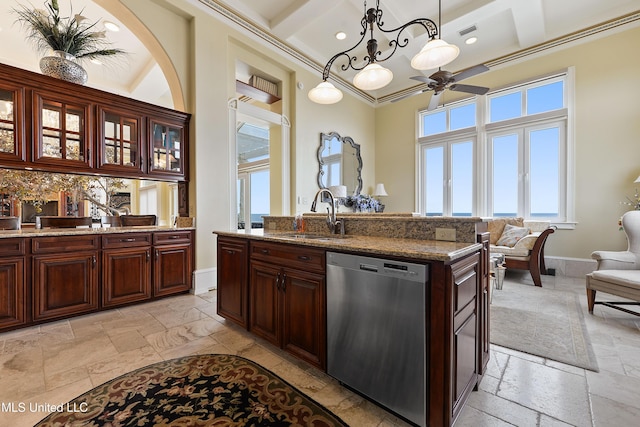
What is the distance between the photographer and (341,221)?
2297mm

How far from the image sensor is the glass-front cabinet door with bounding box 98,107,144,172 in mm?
2965

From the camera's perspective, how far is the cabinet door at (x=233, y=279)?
228 centimetres

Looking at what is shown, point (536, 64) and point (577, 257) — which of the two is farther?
point (536, 64)

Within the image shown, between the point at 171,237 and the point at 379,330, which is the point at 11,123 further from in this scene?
the point at 379,330

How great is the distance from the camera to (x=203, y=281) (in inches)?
141

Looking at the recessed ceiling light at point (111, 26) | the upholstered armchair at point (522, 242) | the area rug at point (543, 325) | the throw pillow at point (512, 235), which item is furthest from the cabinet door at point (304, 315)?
the recessed ceiling light at point (111, 26)

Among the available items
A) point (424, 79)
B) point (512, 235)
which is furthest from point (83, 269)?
point (512, 235)

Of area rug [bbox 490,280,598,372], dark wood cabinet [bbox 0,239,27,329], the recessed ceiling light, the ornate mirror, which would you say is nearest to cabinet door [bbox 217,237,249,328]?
dark wood cabinet [bbox 0,239,27,329]

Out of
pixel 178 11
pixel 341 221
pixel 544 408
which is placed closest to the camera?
pixel 544 408

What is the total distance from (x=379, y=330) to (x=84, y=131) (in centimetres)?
358

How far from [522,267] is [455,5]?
4.07 m

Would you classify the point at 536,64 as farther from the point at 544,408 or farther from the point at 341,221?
the point at 544,408

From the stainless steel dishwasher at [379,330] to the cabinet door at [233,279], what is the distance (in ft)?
3.16

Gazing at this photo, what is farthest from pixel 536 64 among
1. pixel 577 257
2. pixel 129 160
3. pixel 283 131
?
pixel 129 160
